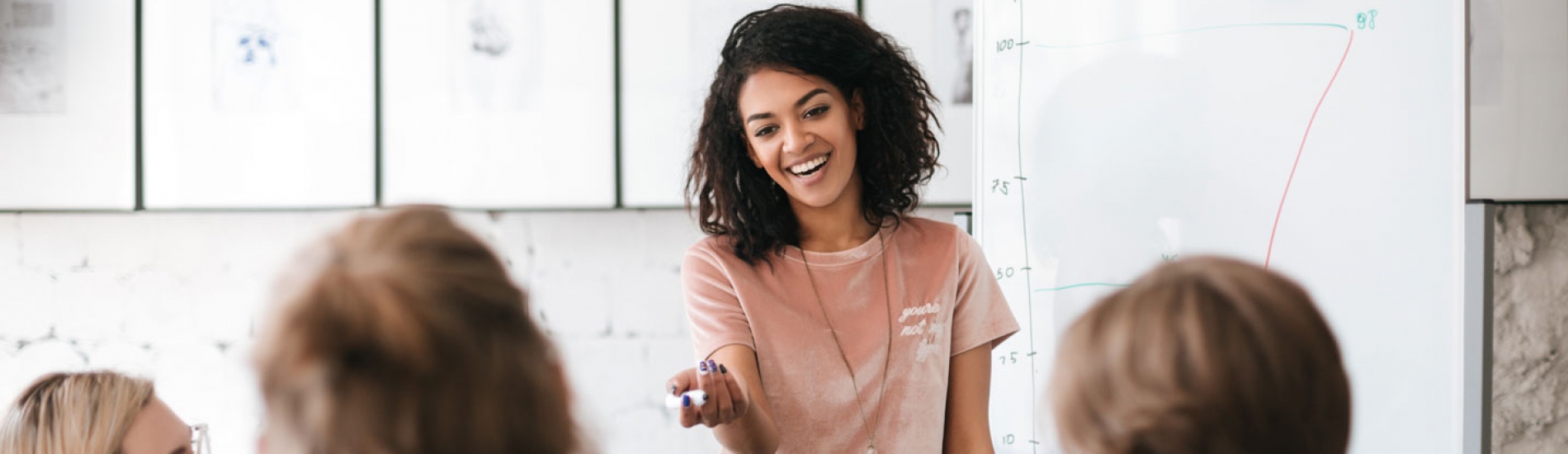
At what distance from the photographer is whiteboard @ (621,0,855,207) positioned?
2.28 m

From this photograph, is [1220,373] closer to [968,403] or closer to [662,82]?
[968,403]

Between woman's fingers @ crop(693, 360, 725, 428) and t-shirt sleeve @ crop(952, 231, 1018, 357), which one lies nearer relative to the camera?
woman's fingers @ crop(693, 360, 725, 428)

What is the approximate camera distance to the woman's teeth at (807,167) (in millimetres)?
1336

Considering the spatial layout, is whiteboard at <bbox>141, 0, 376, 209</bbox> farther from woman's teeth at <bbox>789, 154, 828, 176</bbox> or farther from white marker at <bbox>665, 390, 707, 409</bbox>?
white marker at <bbox>665, 390, 707, 409</bbox>

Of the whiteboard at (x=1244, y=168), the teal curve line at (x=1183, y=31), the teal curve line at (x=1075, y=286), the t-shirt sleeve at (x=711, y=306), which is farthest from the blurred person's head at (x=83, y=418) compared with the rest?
the teal curve line at (x=1183, y=31)

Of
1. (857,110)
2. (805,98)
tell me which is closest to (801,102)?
(805,98)

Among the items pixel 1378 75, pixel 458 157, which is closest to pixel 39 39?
pixel 458 157

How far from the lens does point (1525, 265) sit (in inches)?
78.1

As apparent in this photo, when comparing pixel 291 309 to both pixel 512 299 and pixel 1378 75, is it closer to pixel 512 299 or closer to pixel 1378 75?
pixel 512 299

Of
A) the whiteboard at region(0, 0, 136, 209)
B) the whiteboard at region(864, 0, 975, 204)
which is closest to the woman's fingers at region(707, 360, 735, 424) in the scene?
the whiteboard at region(864, 0, 975, 204)

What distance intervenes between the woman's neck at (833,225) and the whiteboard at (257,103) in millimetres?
1266

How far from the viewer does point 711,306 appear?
1.33 meters

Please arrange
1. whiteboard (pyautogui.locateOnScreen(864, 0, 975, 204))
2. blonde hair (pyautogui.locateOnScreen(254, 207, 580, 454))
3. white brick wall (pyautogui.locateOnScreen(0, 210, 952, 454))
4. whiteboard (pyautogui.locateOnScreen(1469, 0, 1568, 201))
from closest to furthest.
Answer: blonde hair (pyautogui.locateOnScreen(254, 207, 580, 454)) < whiteboard (pyautogui.locateOnScreen(1469, 0, 1568, 201)) < whiteboard (pyautogui.locateOnScreen(864, 0, 975, 204)) < white brick wall (pyautogui.locateOnScreen(0, 210, 952, 454))

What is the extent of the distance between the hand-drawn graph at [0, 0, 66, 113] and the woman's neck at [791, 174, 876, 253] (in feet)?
5.94
